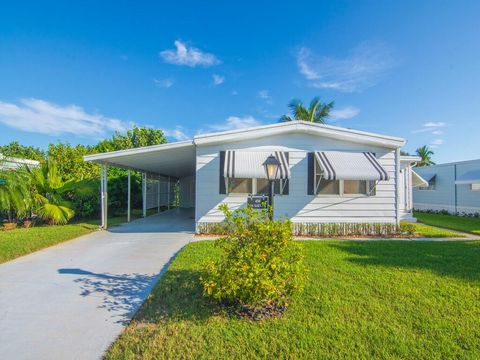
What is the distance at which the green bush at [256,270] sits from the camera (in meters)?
3.52

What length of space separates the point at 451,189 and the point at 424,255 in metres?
15.9

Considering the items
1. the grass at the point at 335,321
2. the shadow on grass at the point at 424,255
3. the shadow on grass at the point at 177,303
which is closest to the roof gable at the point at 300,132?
the shadow on grass at the point at 424,255

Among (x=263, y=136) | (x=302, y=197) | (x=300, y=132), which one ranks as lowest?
(x=302, y=197)

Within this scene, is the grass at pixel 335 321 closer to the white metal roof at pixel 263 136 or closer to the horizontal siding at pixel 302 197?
the horizontal siding at pixel 302 197

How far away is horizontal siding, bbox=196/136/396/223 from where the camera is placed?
10.0m

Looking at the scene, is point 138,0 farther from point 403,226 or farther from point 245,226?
point 403,226

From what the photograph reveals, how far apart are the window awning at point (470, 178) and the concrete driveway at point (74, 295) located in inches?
756

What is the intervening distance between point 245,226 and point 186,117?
2588cm

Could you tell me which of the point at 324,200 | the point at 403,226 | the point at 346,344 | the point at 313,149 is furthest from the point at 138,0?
the point at 403,226

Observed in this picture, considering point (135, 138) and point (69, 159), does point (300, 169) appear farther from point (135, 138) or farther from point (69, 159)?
point (135, 138)

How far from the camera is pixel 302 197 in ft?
33.6

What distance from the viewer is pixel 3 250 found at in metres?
7.04

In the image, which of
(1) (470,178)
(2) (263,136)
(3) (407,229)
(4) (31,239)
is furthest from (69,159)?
(1) (470,178)

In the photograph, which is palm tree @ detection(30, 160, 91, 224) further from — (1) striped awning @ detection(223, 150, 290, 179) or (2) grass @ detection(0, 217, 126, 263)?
(1) striped awning @ detection(223, 150, 290, 179)
